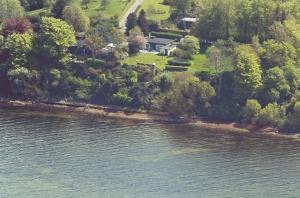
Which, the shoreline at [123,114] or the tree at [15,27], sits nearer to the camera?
the shoreline at [123,114]

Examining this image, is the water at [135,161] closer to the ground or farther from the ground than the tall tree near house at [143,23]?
closer to the ground

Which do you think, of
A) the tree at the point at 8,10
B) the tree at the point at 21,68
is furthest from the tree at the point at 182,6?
the tree at the point at 21,68

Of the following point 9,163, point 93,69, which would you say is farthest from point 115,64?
point 9,163

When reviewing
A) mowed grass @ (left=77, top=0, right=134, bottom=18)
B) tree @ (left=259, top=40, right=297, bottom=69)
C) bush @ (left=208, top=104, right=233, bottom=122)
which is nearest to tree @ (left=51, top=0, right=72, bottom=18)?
mowed grass @ (left=77, top=0, right=134, bottom=18)

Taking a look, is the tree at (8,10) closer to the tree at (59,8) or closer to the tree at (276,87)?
the tree at (59,8)

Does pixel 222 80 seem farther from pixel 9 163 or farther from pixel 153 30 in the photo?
pixel 9 163
